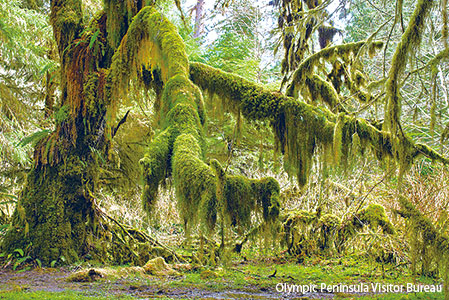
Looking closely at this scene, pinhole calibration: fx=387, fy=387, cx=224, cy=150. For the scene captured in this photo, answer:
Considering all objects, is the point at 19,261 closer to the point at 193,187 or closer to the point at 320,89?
the point at 193,187

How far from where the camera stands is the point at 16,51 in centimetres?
1152

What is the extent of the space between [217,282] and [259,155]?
111 inches

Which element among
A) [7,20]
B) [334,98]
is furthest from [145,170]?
[7,20]

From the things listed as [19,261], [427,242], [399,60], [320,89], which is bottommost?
[19,261]

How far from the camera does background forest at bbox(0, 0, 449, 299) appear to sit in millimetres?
3629

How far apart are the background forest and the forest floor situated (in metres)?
0.09

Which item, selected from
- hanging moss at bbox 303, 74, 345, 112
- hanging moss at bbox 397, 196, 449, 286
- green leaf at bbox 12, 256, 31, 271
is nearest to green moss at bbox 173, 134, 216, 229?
hanging moss at bbox 397, 196, 449, 286

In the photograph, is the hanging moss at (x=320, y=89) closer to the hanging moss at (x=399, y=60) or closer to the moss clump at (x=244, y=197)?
the hanging moss at (x=399, y=60)

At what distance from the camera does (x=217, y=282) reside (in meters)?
6.31

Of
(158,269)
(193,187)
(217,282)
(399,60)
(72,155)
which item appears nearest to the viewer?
(193,187)

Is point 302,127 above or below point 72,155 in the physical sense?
above

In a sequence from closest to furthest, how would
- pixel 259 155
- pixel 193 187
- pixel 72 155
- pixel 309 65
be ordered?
pixel 193 187 < pixel 309 65 < pixel 72 155 < pixel 259 155

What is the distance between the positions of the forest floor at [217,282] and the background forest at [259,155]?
0.09 metres

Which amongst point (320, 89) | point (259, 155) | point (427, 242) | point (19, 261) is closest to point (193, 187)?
point (427, 242)
